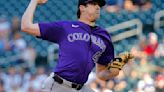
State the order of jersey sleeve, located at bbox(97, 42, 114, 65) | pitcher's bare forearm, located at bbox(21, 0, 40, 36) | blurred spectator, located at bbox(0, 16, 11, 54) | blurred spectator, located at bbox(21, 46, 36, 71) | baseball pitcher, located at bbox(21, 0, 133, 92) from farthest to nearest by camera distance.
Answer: blurred spectator, located at bbox(0, 16, 11, 54)
blurred spectator, located at bbox(21, 46, 36, 71)
jersey sleeve, located at bbox(97, 42, 114, 65)
baseball pitcher, located at bbox(21, 0, 133, 92)
pitcher's bare forearm, located at bbox(21, 0, 40, 36)

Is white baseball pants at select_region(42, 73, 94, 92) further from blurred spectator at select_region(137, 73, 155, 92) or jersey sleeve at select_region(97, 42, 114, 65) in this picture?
blurred spectator at select_region(137, 73, 155, 92)

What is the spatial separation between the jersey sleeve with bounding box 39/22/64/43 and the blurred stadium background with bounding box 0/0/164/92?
3.96 metres

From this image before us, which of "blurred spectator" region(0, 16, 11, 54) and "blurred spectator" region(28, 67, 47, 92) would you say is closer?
"blurred spectator" region(28, 67, 47, 92)

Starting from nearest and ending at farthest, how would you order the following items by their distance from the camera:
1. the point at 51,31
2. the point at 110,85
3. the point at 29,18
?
the point at 29,18, the point at 51,31, the point at 110,85

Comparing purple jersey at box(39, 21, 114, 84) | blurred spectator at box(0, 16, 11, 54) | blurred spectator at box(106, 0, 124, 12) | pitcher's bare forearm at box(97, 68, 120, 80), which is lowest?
blurred spectator at box(0, 16, 11, 54)

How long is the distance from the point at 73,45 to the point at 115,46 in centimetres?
465

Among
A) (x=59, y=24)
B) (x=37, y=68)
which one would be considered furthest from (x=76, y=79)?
(x=37, y=68)

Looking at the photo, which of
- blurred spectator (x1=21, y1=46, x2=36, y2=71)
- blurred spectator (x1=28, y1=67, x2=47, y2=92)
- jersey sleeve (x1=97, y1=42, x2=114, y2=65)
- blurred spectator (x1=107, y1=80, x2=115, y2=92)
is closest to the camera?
jersey sleeve (x1=97, y1=42, x2=114, y2=65)

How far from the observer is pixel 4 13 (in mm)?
10766

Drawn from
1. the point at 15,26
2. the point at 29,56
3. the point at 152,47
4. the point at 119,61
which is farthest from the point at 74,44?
the point at 15,26

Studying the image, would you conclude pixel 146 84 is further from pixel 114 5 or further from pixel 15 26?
pixel 15 26

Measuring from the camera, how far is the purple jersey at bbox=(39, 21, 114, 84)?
15.6 feet

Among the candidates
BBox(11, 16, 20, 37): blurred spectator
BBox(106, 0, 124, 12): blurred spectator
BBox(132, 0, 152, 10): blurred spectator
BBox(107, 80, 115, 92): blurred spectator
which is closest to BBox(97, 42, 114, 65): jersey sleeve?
BBox(107, 80, 115, 92): blurred spectator

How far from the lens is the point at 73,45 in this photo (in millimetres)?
4785
